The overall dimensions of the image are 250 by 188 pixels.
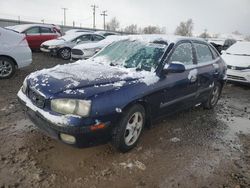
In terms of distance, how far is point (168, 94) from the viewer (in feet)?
13.9

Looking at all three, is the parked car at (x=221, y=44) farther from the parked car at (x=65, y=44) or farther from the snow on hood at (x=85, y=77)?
the snow on hood at (x=85, y=77)

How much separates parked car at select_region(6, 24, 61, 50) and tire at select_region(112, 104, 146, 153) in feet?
40.0

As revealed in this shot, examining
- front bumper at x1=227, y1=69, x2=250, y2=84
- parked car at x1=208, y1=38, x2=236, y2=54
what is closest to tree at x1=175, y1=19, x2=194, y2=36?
parked car at x1=208, y1=38, x2=236, y2=54

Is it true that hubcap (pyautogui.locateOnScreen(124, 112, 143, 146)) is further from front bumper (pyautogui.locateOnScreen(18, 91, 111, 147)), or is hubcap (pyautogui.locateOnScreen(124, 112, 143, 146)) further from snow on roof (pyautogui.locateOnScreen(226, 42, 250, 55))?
snow on roof (pyautogui.locateOnScreen(226, 42, 250, 55))

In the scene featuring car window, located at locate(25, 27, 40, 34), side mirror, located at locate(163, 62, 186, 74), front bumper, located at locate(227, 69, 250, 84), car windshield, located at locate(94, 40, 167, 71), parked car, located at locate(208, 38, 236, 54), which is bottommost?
front bumper, located at locate(227, 69, 250, 84)

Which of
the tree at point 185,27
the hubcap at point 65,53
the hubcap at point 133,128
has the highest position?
the tree at point 185,27

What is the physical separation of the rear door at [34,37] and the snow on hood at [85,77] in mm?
11261

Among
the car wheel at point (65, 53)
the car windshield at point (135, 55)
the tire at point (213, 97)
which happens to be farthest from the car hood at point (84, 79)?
the car wheel at point (65, 53)

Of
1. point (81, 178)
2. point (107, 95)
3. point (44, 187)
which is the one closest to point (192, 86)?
point (107, 95)

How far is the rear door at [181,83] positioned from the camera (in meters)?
4.23

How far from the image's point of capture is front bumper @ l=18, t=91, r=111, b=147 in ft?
10.2

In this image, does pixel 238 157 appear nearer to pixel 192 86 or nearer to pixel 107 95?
pixel 192 86

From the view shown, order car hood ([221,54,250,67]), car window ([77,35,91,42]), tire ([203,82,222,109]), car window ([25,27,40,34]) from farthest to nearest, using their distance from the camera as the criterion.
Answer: car window ([25,27,40,34]) < car window ([77,35,91,42]) < car hood ([221,54,250,67]) < tire ([203,82,222,109])

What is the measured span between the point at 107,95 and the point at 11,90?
437cm
